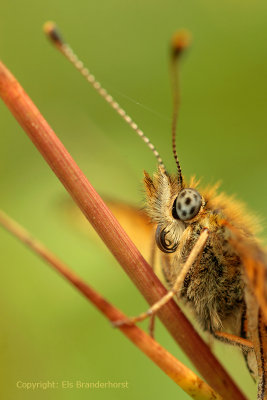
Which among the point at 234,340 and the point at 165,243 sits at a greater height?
the point at 165,243

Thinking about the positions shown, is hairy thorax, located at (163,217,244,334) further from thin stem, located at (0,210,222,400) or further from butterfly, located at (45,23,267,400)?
thin stem, located at (0,210,222,400)

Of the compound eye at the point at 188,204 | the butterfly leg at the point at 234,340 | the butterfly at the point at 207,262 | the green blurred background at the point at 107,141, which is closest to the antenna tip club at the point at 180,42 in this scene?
the butterfly at the point at 207,262

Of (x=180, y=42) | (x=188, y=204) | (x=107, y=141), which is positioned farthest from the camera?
(x=107, y=141)

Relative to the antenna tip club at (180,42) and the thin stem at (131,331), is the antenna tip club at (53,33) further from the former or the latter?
the thin stem at (131,331)

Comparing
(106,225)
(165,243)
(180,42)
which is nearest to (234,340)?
(165,243)

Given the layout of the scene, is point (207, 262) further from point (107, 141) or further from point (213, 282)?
point (107, 141)

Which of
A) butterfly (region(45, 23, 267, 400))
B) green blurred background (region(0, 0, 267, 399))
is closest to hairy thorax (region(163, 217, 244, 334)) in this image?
butterfly (region(45, 23, 267, 400))
